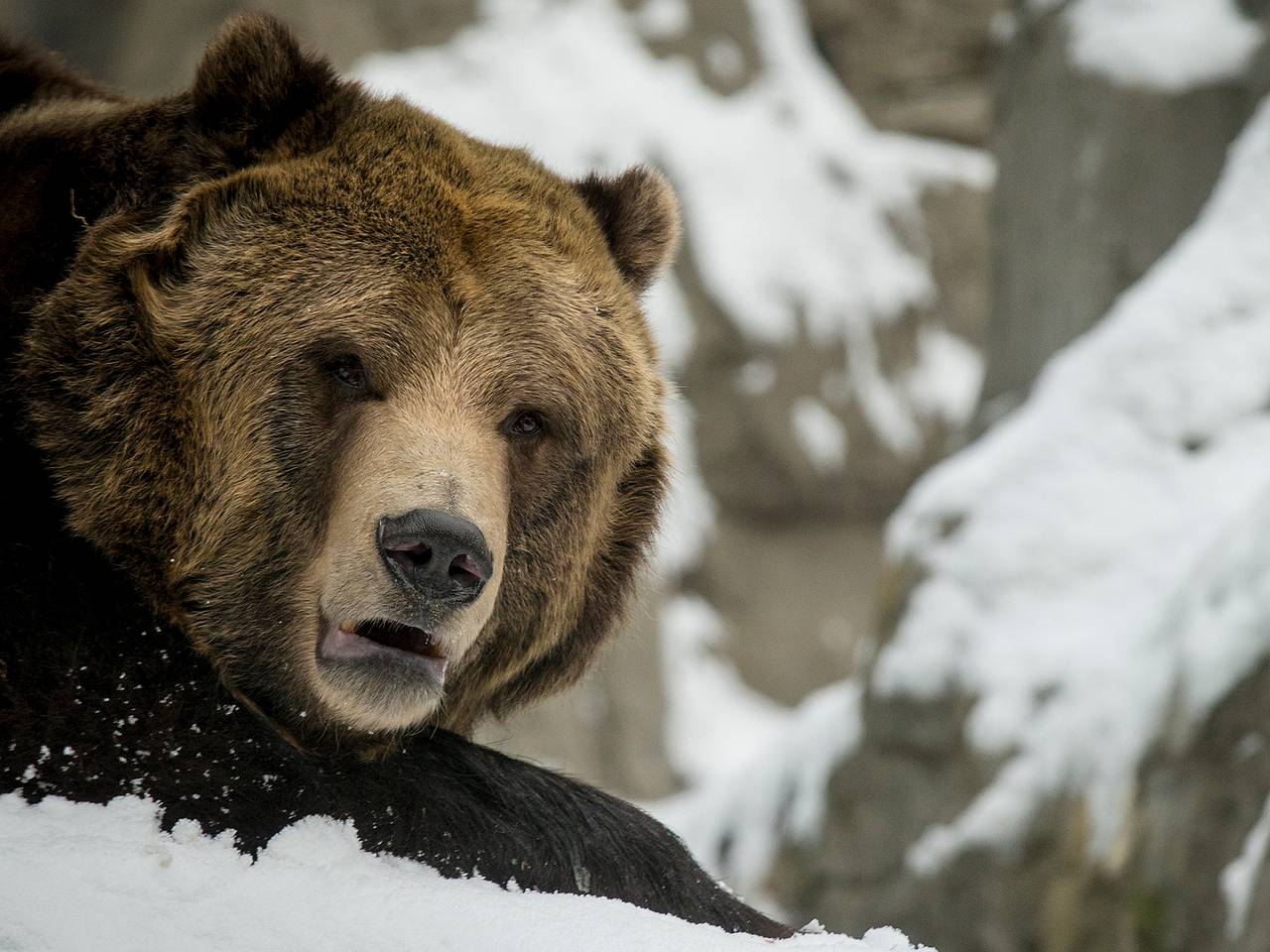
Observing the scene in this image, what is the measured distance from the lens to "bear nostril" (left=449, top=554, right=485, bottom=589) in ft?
9.62

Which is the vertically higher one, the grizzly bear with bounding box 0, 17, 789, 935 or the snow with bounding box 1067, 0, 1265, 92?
the grizzly bear with bounding box 0, 17, 789, 935

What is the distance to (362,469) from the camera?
10.2 feet

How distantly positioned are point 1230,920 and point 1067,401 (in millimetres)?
3037

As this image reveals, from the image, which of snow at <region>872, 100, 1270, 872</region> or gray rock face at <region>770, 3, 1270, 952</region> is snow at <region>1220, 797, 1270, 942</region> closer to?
gray rock face at <region>770, 3, 1270, 952</region>

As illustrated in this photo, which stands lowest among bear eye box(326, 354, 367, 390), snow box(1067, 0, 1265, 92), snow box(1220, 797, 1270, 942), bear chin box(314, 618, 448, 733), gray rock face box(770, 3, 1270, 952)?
gray rock face box(770, 3, 1270, 952)

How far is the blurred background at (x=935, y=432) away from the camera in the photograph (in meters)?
6.64

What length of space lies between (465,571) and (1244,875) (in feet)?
12.8

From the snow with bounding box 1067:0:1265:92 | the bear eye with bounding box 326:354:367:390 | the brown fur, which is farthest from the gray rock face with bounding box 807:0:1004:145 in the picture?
the bear eye with bounding box 326:354:367:390

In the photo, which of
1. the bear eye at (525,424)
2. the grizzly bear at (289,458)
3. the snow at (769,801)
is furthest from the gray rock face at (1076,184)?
the grizzly bear at (289,458)

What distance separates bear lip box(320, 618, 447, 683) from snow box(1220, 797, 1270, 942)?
346 centimetres

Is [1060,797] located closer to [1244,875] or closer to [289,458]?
[1244,875]

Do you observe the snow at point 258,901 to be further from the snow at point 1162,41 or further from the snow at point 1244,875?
the snow at point 1162,41

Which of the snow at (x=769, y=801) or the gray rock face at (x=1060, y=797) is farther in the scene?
the snow at (x=769, y=801)

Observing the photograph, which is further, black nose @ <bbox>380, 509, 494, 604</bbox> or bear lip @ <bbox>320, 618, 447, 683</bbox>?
bear lip @ <bbox>320, 618, 447, 683</bbox>
